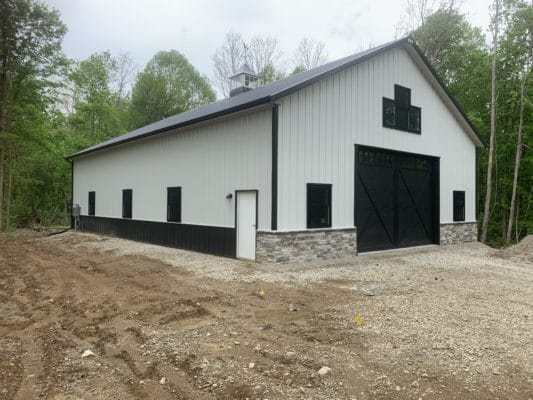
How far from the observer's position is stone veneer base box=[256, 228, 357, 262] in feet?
28.7

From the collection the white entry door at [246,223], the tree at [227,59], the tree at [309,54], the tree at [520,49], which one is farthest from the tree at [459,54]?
the white entry door at [246,223]

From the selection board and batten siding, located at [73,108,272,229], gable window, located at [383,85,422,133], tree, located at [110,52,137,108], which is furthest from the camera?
tree, located at [110,52,137,108]

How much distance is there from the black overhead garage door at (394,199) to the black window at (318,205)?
1236 millimetres

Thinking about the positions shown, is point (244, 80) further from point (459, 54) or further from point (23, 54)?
point (459, 54)

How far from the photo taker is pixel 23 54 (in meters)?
16.0

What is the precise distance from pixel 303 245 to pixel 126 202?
929 centimetres

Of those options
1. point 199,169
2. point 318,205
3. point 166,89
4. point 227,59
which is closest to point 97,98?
point 166,89

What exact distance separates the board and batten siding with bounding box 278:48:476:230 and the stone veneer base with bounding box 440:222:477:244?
0.33 m

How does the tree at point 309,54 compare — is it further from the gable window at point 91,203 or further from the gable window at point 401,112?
the gable window at point 91,203

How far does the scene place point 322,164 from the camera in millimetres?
9594

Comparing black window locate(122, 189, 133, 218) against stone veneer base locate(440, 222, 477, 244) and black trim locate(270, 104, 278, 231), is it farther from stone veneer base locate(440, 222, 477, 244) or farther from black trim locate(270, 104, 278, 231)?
stone veneer base locate(440, 222, 477, 244)

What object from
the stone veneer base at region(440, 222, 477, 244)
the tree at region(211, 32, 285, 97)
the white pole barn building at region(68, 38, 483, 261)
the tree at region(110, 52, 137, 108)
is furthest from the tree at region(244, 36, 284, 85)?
the stone veneer base at region(440, 222, 477, 244)

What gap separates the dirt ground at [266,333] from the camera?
3115 millimetres

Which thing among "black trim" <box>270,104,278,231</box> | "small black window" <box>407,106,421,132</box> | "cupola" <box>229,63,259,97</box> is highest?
"cupola" <box>229,63,259,97</box>
